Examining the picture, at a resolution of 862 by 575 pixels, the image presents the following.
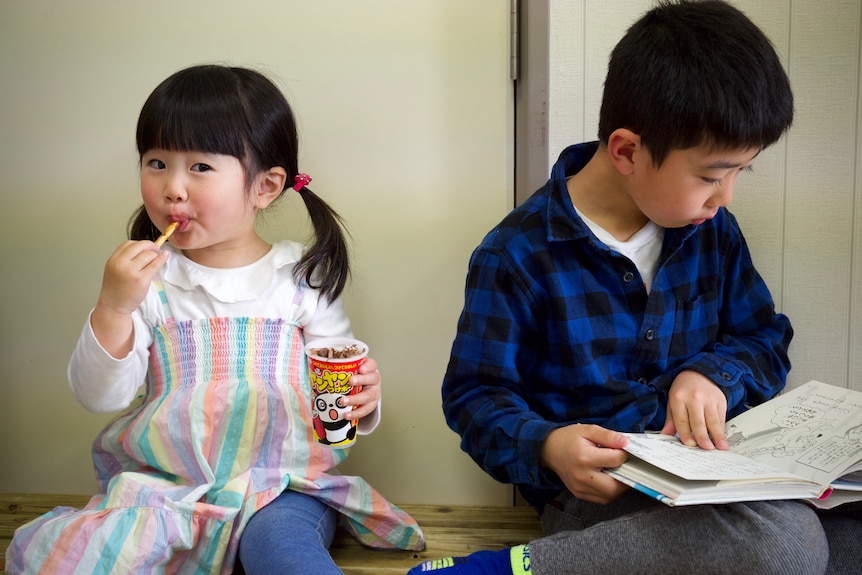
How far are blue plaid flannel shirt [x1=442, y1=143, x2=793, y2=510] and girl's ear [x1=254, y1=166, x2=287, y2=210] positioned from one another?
1.12ft

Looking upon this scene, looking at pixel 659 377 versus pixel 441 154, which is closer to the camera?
pixel 659 377

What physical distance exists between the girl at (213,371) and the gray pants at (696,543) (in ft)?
1.08

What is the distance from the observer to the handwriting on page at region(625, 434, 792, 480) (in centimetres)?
84

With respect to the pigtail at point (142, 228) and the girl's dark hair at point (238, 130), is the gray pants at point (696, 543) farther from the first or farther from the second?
the pigtail at point (142, 228)

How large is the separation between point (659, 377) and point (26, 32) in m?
1.27

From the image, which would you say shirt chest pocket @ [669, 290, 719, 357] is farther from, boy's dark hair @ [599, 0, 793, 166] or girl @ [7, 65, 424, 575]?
girl @ [7, 65, 424, 575]

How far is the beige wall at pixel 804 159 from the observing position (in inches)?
50.1

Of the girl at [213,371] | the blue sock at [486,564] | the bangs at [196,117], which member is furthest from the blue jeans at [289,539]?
the bangs at [196,117]

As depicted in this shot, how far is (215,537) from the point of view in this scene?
108cm

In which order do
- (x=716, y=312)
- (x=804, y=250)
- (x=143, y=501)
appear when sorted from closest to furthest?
1. (x=143, y=501)
2. (x=716, y=312)
3. (x=804, y=250)

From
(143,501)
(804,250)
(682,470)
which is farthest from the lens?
(804,250)

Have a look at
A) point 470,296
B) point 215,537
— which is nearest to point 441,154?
point 470,296

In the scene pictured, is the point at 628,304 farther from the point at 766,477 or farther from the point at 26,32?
the point at 26,32

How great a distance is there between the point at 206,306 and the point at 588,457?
24.6 inches
